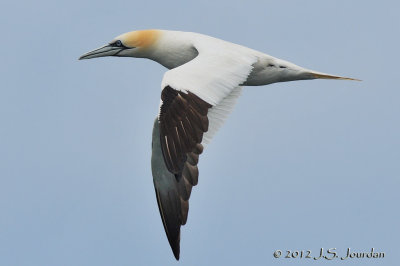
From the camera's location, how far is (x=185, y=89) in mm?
12844

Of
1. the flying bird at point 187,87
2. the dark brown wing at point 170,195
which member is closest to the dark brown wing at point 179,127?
the flying bird at point 187,87

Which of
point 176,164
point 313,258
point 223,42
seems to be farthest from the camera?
point 223,42

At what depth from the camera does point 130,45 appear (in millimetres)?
16172

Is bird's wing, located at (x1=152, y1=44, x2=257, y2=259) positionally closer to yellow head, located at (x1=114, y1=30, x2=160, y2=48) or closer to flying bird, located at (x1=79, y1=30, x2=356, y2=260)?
flying bird, located at (x1=79, y1=30, x2=356, y2=260)

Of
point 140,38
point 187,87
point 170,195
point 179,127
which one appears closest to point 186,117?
point 179,127

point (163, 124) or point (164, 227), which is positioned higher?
point (163, 124)

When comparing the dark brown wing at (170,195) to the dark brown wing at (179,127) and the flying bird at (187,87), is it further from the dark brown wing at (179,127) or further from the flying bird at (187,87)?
the dark brown wing at (179,127)

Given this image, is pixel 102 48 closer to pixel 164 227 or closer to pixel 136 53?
pixel 136 53

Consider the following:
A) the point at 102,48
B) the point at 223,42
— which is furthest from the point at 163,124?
the point at 102,48

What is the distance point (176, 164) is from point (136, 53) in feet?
13.8

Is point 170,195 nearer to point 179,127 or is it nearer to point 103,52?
point 103,52

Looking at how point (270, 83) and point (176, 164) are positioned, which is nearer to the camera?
point (176, 164)

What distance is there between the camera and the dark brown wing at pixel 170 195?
15438 millimetres

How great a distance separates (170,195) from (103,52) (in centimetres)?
262
